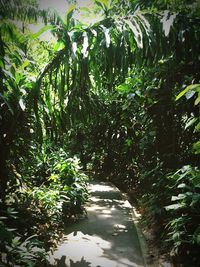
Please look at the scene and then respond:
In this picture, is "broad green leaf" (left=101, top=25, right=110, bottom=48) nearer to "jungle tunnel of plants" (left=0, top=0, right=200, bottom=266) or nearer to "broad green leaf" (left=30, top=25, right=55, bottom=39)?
"jungle tunnel of plants" (left=0, top=0, right=200, bottom=266)

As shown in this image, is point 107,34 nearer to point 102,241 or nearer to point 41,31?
point 41,31

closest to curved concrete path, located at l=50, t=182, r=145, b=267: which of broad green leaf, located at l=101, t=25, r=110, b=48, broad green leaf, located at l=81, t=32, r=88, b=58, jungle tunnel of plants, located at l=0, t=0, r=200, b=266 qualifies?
jungle tunnel of plants, located at l=0, t=0, r=200, b=266

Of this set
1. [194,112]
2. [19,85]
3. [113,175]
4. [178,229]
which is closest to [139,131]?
[194,112]

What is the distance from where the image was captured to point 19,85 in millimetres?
3461

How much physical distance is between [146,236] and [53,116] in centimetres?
334

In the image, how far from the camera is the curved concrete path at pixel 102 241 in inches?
168

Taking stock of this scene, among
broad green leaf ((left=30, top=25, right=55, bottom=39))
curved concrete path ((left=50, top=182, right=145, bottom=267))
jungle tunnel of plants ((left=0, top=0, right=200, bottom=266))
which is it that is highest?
broad green leaf ((left=30, top=25, right=55, bottom=39))

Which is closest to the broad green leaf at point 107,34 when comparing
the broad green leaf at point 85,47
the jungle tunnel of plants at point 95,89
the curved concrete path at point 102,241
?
the jungle tunnel of plants at point 95,89

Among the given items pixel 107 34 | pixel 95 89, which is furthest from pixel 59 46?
pixel 95 89

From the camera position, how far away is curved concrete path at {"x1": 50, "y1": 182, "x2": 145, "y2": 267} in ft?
14.0

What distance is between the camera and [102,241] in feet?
16.5

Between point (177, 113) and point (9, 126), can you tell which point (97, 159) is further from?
point (9, 126)

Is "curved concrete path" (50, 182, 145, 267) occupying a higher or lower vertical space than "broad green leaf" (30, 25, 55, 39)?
lower

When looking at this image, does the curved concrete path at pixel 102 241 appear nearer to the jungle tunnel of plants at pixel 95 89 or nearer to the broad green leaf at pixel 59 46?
the jungle tunnel of plants at pixel 95 89
